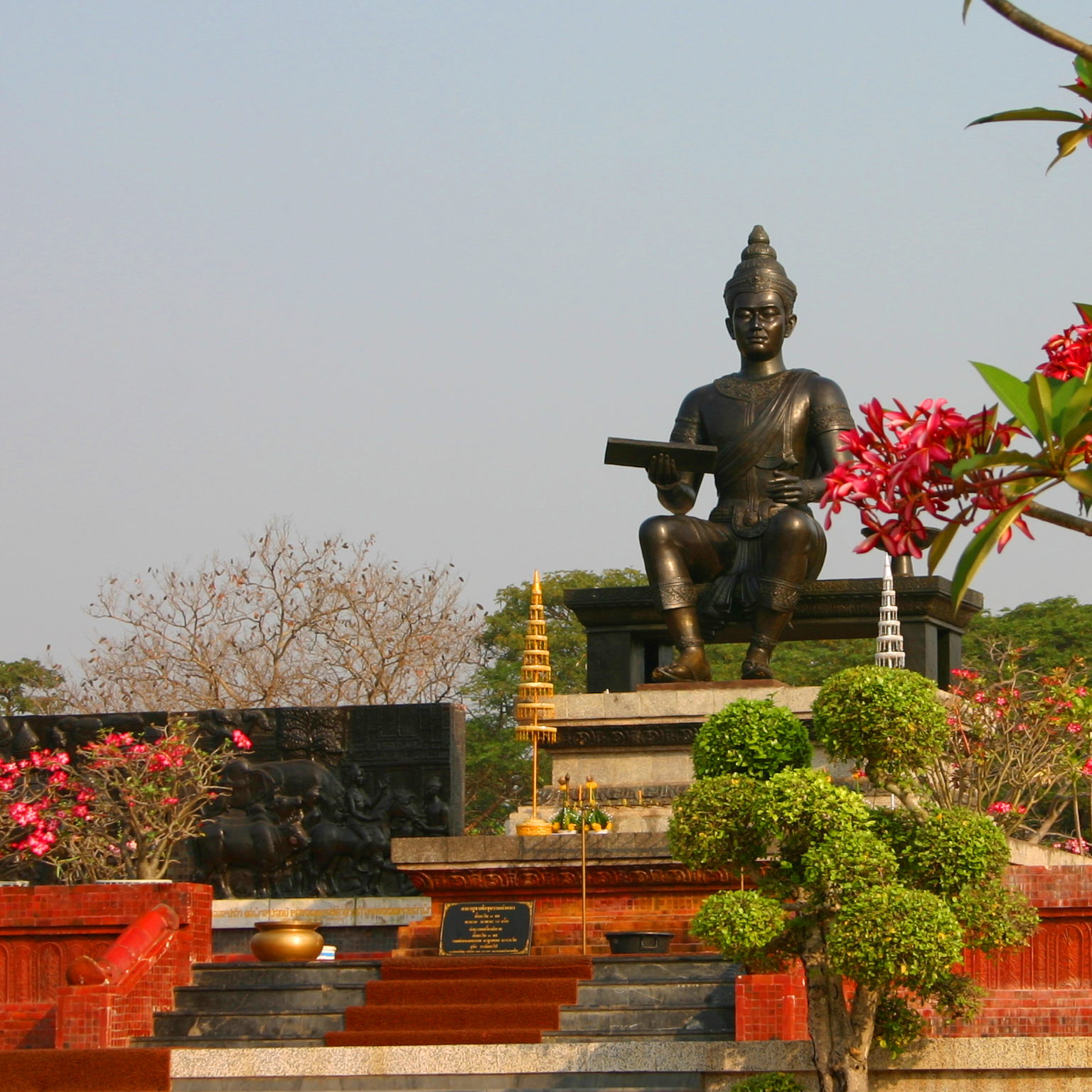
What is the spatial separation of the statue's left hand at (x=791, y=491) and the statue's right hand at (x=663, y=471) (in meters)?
0.67

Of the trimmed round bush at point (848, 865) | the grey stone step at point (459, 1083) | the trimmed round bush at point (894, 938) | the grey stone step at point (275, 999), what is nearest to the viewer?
the trimmed round bush at point (894, 938)

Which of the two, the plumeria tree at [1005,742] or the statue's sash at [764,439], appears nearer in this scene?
the plumeria tree at [1005,742]

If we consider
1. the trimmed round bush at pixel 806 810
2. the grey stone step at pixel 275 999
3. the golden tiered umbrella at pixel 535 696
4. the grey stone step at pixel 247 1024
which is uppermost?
the golden tiered umbrella at pixel 535 696

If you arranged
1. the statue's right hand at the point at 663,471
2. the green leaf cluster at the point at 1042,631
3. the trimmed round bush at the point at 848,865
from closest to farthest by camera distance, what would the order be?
the trimmed round bush at the point at 848,865 → the statue's right hand at the point at 663,471 → the green leaf cluster at the point at 1042,631

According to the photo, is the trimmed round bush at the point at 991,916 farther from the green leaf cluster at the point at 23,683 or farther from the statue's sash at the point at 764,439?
the green leaf cluster at the point at 23,683

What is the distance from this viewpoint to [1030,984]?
905cm

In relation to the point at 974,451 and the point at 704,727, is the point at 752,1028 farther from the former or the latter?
the point at 974,451

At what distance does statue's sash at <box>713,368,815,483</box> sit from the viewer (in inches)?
509

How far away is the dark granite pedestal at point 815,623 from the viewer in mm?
12445

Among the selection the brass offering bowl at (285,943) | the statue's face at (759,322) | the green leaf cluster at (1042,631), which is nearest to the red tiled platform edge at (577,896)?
the brass offering bowl at (285,943)

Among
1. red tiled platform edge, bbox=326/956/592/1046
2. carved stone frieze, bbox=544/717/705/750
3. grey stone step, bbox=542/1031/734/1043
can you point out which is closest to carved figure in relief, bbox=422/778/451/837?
carved stone frieze, bbox=544/717/705/750

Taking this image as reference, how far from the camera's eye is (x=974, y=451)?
3793 millimetres

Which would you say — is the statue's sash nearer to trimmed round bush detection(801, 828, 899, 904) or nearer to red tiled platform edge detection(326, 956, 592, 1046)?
red tiled platform edge detection(326, 956, 592, 1046)

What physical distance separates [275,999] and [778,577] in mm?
4314
